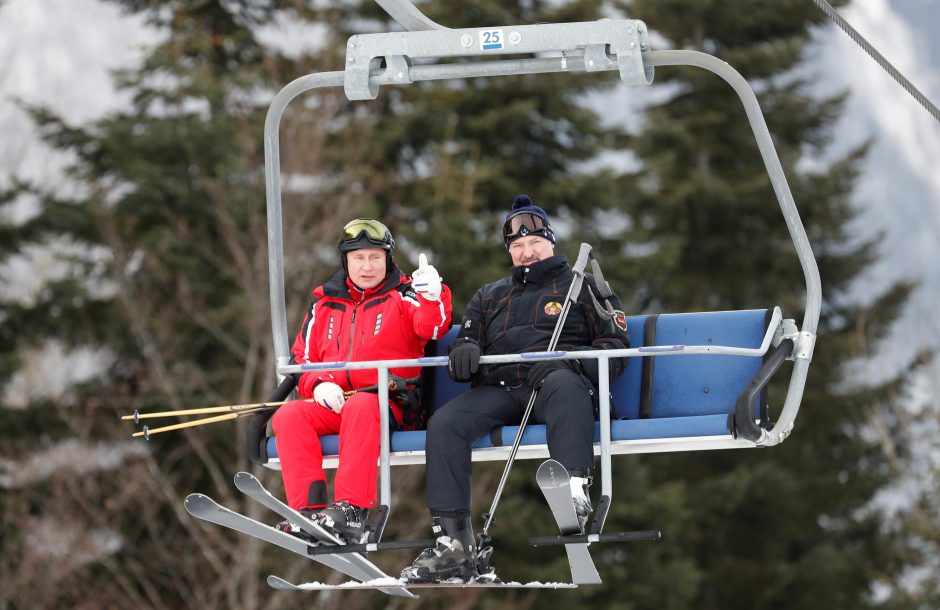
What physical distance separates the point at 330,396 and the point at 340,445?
0.21m

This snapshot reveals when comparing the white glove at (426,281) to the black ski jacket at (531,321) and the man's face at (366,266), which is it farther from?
the man's face at (366,266)

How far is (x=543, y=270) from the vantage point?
6.31m

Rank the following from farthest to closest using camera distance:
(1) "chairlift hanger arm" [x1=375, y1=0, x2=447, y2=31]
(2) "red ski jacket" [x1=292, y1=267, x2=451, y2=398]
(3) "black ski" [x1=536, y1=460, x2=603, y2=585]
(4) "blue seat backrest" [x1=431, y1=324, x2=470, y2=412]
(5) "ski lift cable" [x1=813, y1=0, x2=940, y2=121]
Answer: (4) "blue seat backrest" [x1=431, y1=324, x2=470, y2=412], (2) "red ski jacket" [x1=292, y1=267, x2=451, y2=398], (1) "chairlift hanger arm" [x1=375, y1=0, x2=447, y2=31], (3) "black ski" [x1=536, y1=460, x2=603, y2=585], (5) "ski lift cable" [x1=813, y1=0, x2=940, y2=121]

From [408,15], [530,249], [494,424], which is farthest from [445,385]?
[408,15]

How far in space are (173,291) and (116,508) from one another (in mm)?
2728

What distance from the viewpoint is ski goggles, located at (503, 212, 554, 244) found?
632 centimetres

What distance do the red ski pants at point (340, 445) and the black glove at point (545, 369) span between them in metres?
0.60

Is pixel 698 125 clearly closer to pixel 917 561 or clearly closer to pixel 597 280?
pixel 917 561

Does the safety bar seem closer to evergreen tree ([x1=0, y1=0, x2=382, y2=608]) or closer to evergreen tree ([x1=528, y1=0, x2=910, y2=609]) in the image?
evergreen tree ([x1=0, y1=0, x2=382, y2=608])

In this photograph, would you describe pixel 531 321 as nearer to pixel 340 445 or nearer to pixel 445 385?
pixel 445 385

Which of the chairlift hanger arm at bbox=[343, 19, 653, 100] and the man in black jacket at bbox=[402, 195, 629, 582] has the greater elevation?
the chairlift hanger arm at bbox=[343, 19, 653, 100]

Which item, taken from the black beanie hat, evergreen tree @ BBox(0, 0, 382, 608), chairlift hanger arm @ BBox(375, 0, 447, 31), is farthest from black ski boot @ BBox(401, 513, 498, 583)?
evergreen tree @ BBox(0, 0, 382, 608)

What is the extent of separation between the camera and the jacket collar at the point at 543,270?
631 centimetres

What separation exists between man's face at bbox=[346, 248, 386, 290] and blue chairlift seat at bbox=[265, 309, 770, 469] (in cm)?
63
